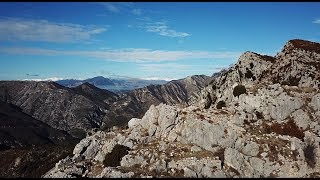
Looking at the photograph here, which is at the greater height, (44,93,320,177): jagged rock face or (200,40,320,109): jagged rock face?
(200,40,320,109): jagged rock face

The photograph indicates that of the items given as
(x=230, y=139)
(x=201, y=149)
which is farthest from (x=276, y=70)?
(x=201, y=149)

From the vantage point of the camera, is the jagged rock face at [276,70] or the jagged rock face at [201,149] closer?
the jagged rock face at [201,149]

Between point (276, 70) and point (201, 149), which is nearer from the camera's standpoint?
point (201, 149)

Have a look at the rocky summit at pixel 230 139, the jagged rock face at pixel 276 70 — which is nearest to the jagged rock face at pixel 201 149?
the rocky summit at pixel 230 139

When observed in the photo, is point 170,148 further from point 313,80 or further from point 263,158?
point 313,80

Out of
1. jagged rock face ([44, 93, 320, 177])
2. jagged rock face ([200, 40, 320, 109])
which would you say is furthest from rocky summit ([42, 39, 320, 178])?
jagged rock face ([200, 40, 320, 109])

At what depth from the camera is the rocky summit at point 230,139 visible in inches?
2461

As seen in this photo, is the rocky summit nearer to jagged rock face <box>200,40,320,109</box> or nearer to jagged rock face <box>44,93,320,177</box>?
jagged rock face <box>44,93,320,177</box>

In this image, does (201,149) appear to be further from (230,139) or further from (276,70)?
(276,70)

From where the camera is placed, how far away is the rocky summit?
62.5 metres

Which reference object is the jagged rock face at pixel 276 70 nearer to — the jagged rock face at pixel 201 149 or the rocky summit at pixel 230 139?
the rocky summit at pixel 230 139

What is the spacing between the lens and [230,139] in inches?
2687

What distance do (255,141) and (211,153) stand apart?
865 centimetres

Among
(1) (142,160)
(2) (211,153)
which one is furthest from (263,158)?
(1) (142,160)
